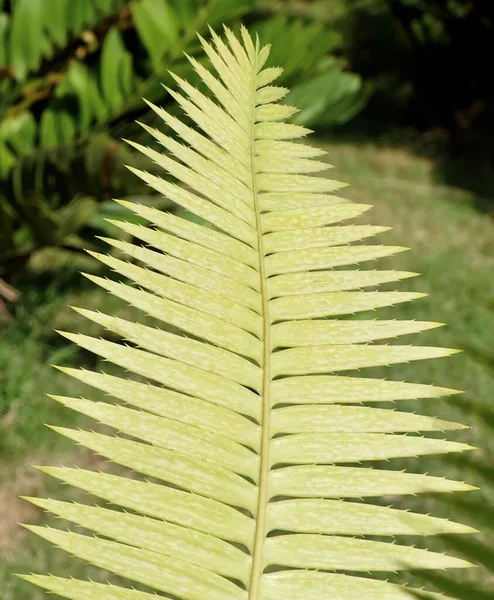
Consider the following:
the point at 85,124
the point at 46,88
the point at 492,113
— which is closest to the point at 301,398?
the point at 85,124

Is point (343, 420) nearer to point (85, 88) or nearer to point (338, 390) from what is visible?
point (338, 390)

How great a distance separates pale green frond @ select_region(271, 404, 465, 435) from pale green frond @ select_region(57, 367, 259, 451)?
2 cm

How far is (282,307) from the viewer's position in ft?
1.73

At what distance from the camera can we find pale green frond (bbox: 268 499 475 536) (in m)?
0.47

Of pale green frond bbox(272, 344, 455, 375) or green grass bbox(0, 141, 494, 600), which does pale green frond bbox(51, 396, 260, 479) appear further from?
green grass bbox(0, 141, 494, 600)

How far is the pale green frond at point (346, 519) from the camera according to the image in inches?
18.5

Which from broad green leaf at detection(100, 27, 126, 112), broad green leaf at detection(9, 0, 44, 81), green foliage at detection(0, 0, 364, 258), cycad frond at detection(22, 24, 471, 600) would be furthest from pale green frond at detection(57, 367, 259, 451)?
broad green leaf at detection(9, 0, 44, 81)

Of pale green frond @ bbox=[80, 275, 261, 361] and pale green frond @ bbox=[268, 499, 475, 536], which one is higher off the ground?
pale green frond @ bbox=[80, 275, 261, 361]

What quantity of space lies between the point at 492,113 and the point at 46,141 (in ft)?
11.7

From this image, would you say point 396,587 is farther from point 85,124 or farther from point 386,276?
point 85,124

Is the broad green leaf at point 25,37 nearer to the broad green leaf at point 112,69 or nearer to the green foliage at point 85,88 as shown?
the green foliage at point 85,88

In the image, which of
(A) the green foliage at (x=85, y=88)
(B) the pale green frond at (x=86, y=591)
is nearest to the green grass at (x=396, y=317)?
(A) the green foliage at (x=85, y=88)

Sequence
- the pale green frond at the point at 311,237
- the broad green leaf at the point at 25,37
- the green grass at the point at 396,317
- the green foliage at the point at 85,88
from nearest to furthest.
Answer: the pale green frond at the point at 311,237, the green foliage at the point at 85,88, the green grass at the point at 396,317, the broad green leaf at the point at 25,37

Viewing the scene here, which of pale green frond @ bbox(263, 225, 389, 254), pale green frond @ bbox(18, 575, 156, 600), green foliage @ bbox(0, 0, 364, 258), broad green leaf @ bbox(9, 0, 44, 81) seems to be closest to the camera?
pale green frond @ bbox(18, 575, 156, 600)
